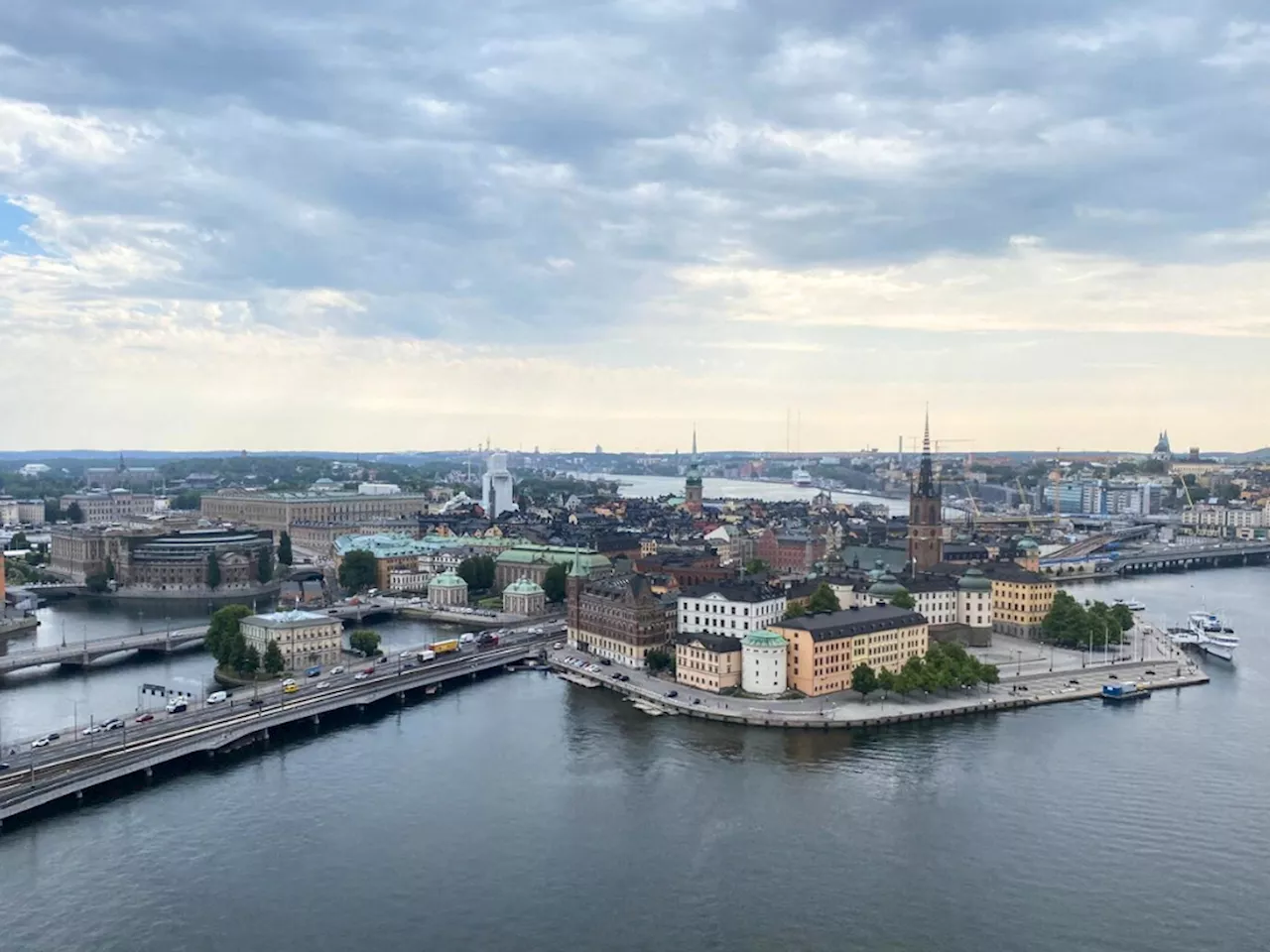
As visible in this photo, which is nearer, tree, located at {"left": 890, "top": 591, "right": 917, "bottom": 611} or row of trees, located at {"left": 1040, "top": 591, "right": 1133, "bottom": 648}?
tree, located at {"left": 890, "top": 591, "right": 917, "bottom": 611}

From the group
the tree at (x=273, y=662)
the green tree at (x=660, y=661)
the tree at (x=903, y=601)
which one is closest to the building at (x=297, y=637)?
the tree at (x=273, y=662)

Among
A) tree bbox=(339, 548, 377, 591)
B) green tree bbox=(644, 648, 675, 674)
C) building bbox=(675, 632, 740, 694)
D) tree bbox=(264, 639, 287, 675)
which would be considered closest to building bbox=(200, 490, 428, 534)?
tree bbox=(339, 548, 377, 591)

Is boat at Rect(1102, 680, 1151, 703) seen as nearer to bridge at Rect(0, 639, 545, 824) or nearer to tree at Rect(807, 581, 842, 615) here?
tree at Rect(807, 581, 842, 615)

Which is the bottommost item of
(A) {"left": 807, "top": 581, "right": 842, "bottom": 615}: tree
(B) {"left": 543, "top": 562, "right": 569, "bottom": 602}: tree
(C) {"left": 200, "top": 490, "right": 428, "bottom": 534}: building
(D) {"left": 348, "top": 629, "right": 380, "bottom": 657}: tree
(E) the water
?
(E) the water

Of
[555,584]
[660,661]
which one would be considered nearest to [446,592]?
[555,584]

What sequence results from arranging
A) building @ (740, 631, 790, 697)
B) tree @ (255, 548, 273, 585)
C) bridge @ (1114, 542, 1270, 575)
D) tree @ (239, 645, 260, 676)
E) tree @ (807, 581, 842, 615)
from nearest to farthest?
building @ (740, 631, 790, 697)
tree @ (239, 645, 260, 676)
tree @ (807, 581, 842, 615)
tree @ (255, 548, 273, 585)
bridge @ (1114, 542, 1270, 575)

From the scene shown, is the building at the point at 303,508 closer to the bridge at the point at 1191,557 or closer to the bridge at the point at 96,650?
the bridge at the point at 96,650

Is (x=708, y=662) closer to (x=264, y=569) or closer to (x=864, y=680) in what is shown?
(x=864, y=680)
